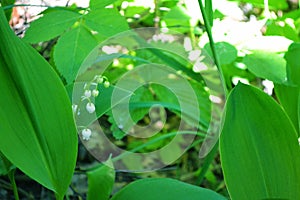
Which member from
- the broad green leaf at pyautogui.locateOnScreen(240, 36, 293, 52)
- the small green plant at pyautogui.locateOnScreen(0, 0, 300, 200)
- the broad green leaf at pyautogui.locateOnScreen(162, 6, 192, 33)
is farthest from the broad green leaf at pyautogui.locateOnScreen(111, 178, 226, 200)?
the broad green leaf at pyautogui.locateOnScreen(162, 6, 192, 33)

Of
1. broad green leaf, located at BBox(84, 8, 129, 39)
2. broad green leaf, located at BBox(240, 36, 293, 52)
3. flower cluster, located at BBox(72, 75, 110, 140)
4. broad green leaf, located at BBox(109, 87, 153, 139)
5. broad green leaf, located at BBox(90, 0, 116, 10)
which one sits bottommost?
broad green leaf, located at BBox(109, 87, 153, 139)

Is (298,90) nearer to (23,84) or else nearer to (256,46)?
(256,46)

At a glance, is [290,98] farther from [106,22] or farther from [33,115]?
[33,115]

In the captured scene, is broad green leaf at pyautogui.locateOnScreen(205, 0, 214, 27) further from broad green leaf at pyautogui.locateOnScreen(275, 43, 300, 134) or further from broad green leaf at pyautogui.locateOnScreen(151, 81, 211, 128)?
broad green leaf at pyautogui.locateOnScreen(151, 81, 211, 128)

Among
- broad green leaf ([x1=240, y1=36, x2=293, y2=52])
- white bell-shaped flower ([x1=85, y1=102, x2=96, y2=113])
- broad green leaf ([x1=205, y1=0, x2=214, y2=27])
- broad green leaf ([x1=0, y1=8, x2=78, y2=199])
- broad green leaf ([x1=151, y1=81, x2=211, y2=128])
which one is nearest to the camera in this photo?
broad green leaf ([x1=0, y1=8, x2=78, y2=199])

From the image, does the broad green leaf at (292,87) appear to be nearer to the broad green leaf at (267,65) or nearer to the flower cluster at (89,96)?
the broad green leaf at (267,65)

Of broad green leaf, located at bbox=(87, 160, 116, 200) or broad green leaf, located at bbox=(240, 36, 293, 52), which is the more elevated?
broad green leaf, located at bbox=(240, 36, 293, 52)

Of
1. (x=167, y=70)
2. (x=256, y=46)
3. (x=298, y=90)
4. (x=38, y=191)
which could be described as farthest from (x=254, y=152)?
(x=38, y=191)
